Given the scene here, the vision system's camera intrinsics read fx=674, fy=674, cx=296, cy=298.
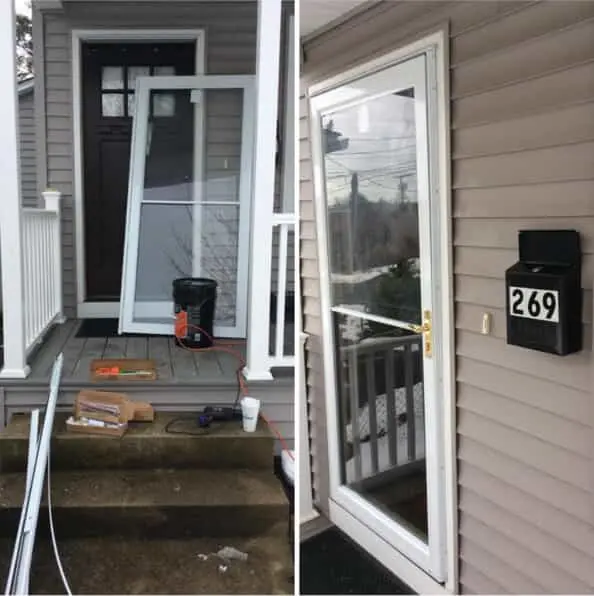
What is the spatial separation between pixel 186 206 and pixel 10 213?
A: 112 cm

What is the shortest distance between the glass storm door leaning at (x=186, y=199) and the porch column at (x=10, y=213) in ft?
2.75

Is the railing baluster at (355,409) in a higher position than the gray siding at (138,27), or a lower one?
lower

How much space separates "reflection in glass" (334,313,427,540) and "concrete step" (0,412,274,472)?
1.19 ft

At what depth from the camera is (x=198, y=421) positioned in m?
2.54

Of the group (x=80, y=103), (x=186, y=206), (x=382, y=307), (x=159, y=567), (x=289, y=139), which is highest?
(x=80, y=103)

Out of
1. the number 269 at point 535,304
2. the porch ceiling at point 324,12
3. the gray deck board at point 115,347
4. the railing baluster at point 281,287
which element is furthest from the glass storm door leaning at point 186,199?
the number 269 at point 535,304

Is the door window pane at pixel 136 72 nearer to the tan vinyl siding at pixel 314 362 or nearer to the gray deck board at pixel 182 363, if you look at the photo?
the gray deck board at pixel 182 363

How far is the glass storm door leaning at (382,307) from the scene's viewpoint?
193 centimetres

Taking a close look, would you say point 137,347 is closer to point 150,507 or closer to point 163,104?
point 150,507

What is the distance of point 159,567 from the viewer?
2100 millimetres

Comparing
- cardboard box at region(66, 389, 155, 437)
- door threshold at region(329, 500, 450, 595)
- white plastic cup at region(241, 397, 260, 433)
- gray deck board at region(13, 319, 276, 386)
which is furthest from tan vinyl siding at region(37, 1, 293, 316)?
door threshold at region(329, 500, 450, 595)

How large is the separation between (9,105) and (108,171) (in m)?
1.30

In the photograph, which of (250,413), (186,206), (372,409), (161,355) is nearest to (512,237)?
(372,409)

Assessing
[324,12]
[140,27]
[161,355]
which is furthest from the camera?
[140,27]
